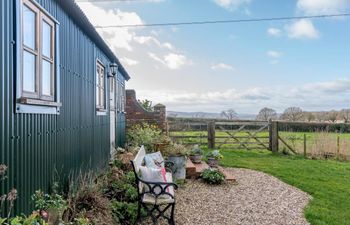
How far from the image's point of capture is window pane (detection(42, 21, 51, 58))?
393cm

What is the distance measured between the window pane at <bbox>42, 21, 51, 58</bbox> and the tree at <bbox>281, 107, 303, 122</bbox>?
54.7 ft

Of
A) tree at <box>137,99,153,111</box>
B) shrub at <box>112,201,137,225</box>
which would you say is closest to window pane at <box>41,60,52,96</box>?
shrub at <box>112,201,137,225</box>

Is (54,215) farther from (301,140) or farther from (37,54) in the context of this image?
(301,140)

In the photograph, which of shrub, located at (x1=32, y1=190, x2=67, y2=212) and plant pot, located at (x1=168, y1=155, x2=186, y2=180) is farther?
plant pot, located at (x1=168, y1=155, x2=186, y2=180)

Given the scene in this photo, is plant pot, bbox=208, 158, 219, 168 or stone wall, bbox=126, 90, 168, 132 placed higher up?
stone wall, bbox=126, 90, 168, 132

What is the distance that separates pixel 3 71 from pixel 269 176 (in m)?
7.47

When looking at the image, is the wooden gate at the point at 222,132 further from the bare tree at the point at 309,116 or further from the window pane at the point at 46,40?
the window pane at the point at 46,40

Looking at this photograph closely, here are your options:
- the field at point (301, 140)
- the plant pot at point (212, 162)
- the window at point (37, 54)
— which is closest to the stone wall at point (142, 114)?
the field at point (301, 140)

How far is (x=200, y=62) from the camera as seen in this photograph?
1515cm

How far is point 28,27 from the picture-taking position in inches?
136

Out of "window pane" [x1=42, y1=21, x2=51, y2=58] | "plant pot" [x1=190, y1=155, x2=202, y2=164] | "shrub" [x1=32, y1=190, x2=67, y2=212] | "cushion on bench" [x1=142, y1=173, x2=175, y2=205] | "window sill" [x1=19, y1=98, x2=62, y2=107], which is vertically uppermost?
"window pane" [x1=42, y1=21, x2=51, y2=58]

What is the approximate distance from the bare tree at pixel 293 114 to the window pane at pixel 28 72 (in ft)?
56.2

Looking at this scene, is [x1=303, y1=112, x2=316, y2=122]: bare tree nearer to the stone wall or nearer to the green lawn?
the green lawn

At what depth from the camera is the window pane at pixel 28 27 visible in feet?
11.0
